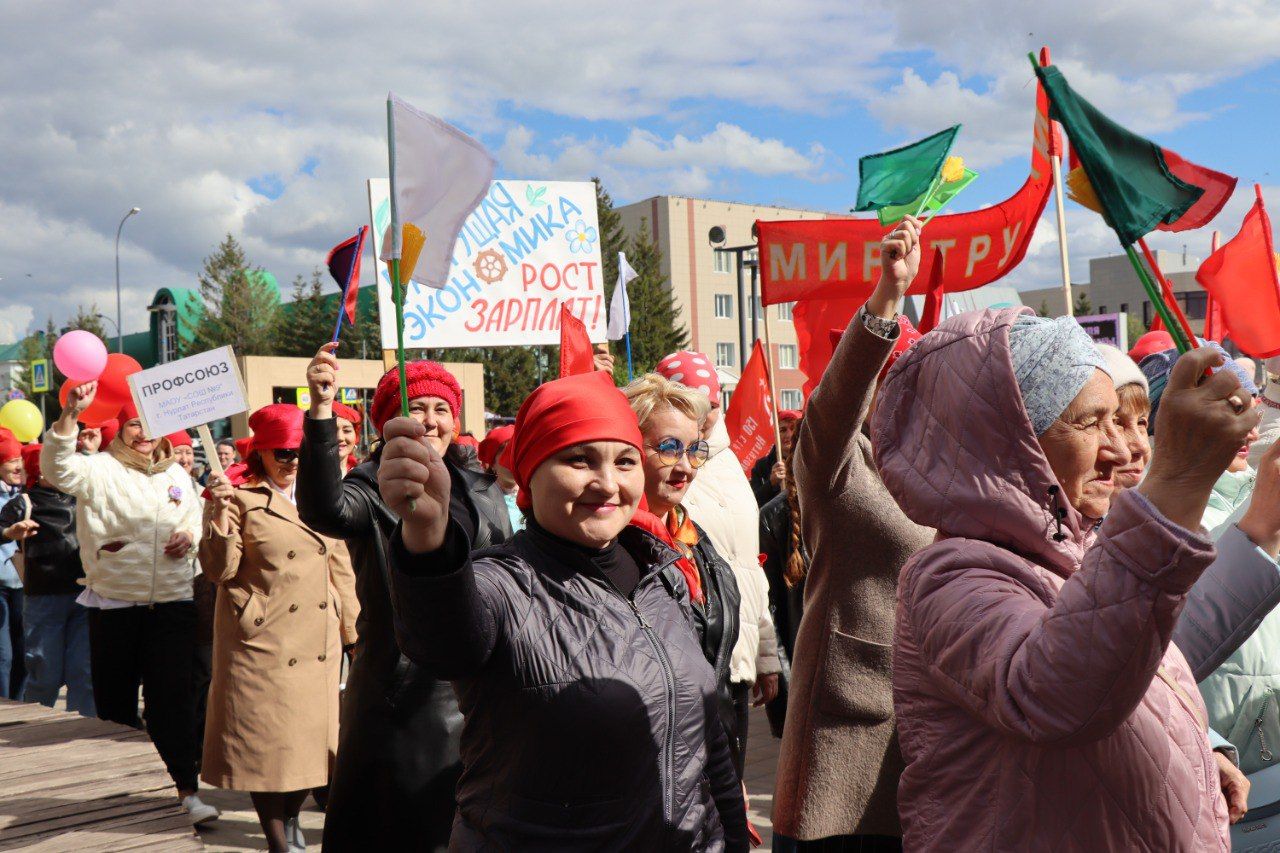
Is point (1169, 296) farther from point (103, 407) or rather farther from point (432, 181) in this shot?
point (103, 407)

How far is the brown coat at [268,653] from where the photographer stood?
17.0 ft

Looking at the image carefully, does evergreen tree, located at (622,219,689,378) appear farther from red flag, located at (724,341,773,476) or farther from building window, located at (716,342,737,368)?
red flag, located at (724,341,773,476)

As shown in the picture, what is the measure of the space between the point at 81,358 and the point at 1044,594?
5901 mm

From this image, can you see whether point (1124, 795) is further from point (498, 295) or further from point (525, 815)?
point (498, 295)

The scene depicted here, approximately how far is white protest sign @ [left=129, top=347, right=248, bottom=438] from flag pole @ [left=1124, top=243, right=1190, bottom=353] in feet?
14.4

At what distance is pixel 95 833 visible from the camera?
251 cm

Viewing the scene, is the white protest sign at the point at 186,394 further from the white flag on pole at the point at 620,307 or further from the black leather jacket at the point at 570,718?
the white flag on pole at the point at 620,307

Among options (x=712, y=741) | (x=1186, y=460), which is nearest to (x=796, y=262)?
(x=712, y=741)

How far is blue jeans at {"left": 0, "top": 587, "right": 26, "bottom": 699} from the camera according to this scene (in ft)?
28.0

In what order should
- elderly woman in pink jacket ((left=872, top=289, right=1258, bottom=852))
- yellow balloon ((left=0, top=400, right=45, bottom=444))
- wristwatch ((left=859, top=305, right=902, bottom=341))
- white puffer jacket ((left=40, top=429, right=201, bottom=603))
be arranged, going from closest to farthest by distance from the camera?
elderly woman in pink jacket ((left=872, top=289, right=1258, bottom=852))
wristwatch ((left=859, top=305, right=902, bottom=341))
white puffer jacket ((left=40, top=429, right=201, bottom=603))
yellow balloon ((left=0, top=400, right=45, bottom=444))

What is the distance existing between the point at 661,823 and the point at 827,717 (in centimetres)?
82

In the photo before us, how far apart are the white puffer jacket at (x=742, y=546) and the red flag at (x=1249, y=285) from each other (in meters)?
1.81

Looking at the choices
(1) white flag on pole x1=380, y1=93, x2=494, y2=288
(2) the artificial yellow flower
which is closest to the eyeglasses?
(1) white flag on pole x1=380, y1=93, x2=494, y2=288

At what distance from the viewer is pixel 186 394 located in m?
5.46
